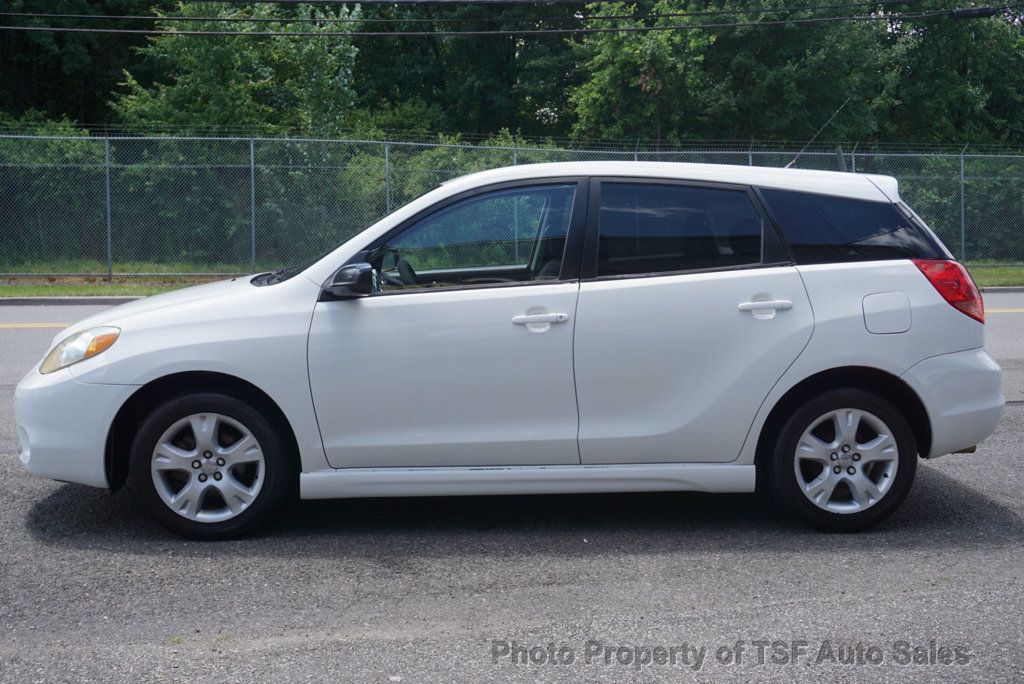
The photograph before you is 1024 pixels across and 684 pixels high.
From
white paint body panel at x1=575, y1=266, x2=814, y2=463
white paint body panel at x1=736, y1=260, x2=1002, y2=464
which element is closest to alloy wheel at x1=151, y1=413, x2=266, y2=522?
white paint body panel at x1=575, y1=266, x2=814, y2=463

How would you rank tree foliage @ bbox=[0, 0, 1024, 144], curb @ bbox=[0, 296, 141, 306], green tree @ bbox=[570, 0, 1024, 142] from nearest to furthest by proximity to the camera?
1. curb @ bbox=[0, 296, 141, 306]
2. tree foliage @ bbox=[0, 0, 1024, 144]
3. green tree @ bbox=[570, 0, 1024, 142]

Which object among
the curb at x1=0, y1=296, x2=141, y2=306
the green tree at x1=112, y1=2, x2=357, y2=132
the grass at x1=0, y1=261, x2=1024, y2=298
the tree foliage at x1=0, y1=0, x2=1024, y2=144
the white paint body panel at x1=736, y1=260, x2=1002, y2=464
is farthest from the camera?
the tree foliage at x1=0, y1=0, x2=1024, y2=144

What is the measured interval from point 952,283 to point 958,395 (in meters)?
0.52

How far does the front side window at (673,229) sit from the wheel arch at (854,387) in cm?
64

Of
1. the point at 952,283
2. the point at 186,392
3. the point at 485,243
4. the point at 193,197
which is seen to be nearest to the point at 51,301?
the point at 193,197

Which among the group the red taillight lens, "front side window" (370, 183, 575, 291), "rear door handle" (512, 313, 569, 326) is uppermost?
"front side window" (370, 183, 575, 291)

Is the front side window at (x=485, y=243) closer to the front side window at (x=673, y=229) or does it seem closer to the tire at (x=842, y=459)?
the front side window at (x=673, y=229)

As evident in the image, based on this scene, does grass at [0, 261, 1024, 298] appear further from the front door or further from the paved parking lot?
the front door

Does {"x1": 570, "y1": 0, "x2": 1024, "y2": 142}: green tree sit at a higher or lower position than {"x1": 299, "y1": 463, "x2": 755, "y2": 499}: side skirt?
higher

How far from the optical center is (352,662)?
3738 mm

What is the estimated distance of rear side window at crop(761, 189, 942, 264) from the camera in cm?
527

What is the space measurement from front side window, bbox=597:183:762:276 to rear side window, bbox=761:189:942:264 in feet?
0.54

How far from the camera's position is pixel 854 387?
5223 mm

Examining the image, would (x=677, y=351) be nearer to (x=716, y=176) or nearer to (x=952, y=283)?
(x=716, y=176)
